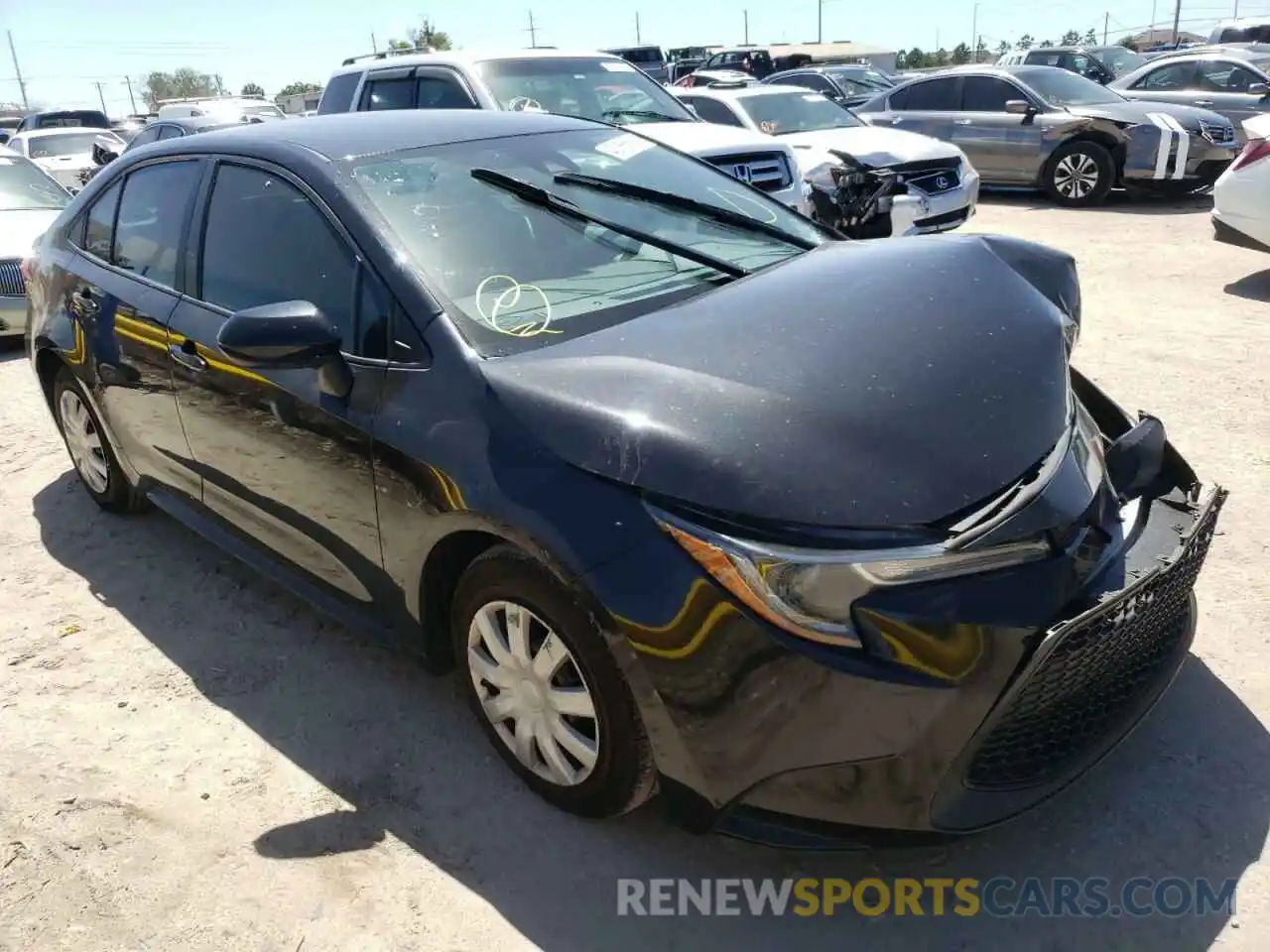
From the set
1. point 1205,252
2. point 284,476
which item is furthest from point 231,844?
point 1205,252

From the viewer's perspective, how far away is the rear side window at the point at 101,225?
13.5 ft

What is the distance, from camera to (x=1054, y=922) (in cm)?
223

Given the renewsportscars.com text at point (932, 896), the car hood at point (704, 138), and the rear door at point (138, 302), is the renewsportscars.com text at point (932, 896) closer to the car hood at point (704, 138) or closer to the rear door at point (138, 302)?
the rear door at point (138, 302)

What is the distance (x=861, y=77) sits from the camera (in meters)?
19.1

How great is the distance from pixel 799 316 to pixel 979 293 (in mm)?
531

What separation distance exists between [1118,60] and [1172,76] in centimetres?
618

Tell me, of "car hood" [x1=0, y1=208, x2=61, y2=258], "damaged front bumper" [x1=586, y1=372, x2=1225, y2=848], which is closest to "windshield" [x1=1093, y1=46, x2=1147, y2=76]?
"car hood" [x1=0, y1=208, x2=61, y2=258]

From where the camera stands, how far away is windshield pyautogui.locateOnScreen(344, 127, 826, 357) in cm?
271

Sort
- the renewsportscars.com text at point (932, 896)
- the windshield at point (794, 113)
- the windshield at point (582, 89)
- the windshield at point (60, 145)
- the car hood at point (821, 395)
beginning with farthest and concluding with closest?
the windshield at point (60, 145)
the windshield at point (794, 113)
the windshield at point (582, 89)
the renewsportscars.com text at point (932, 896)
the car hood at point (821, 395)

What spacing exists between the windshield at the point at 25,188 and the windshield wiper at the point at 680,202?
24.3 feet

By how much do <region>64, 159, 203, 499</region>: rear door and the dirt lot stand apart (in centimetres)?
60

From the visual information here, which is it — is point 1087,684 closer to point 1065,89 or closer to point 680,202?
point 680,202

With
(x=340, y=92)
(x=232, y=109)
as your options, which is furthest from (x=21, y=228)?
(x=232, y=109)

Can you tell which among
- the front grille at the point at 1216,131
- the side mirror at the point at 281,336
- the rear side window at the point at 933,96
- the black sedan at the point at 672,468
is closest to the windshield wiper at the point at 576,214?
the black sedan at the point at 672,468
